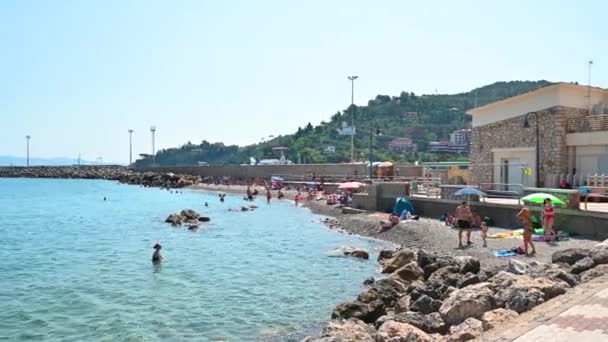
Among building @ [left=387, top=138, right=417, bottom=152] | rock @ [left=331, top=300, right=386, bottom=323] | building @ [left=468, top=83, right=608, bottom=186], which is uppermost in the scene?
building @ [left=387, top=138, right=417, bottom=152]

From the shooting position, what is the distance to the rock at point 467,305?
10.8 m

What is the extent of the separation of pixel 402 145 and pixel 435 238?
125318 mm

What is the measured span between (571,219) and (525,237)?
3.89m

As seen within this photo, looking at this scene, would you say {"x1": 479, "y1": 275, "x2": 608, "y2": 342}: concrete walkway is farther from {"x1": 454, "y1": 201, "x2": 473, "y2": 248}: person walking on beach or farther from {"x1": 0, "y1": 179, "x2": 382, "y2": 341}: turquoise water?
{"x1": 454, "y1": 201, "x2": 473, "y2": 248}: person walking on beach

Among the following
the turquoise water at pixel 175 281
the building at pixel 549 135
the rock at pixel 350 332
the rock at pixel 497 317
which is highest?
the building at pixel 549 135

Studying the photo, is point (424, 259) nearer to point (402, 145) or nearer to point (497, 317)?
point (497, 317)

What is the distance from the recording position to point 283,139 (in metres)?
182

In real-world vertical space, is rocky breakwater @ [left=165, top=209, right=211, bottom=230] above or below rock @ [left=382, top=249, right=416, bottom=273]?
below

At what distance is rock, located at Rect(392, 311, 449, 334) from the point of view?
10859 millimetres

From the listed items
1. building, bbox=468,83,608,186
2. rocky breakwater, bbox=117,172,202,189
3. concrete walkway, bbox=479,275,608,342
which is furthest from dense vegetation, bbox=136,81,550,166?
concrete walkway, bbox=479,275,608,342

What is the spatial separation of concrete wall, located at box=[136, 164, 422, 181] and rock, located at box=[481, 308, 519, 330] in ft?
124

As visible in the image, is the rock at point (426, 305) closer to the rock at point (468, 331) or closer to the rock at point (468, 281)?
the rock at point (468, 281)

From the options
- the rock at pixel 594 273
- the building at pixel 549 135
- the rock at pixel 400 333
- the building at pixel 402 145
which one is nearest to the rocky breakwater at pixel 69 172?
the building at pixel 402 145

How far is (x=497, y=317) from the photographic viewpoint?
31.2 ft
